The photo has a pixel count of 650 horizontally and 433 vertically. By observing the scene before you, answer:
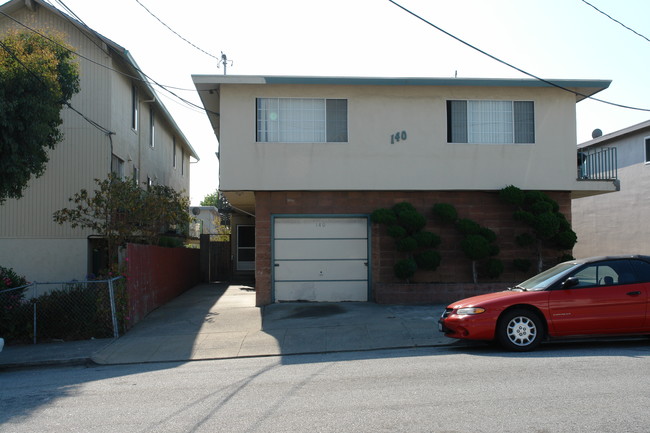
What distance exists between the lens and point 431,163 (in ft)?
50.5

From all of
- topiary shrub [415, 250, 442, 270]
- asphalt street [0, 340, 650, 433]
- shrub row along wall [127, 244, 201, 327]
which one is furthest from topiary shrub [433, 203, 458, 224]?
shrub row along wall [127, 244, 201, 327]

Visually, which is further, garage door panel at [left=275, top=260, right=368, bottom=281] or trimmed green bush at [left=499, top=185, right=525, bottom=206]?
garage door panel at [left=275, top=260, right=368, bottom=281]

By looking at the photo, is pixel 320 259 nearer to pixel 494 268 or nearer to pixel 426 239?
pixel 426 239

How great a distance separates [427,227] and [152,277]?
703cm

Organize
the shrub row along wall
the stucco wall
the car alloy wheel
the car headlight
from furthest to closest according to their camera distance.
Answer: the stucco wall
the shrub row along wall
the car headlight
the car alloy wheel

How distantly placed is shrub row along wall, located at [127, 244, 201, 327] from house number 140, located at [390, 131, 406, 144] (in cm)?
658

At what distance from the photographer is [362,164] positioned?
15.2 meters

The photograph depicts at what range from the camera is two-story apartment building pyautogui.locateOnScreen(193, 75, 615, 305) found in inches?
595

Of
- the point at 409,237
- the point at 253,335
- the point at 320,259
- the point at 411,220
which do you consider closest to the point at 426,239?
the point at 409,237

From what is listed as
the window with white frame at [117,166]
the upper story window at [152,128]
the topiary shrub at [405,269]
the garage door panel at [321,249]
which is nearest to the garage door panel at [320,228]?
the garage door panel at [321,249]

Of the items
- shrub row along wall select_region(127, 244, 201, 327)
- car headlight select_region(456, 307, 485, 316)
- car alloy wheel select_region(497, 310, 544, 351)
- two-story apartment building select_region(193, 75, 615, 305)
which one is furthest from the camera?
two-story apartment building select_region(193, 75, 615, 305)

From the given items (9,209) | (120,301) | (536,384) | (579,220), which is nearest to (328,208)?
(120,301)

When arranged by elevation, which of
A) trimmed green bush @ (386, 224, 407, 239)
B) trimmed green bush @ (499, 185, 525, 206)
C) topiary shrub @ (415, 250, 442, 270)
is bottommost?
topiary shrub @ (415, 250, 442, 270)

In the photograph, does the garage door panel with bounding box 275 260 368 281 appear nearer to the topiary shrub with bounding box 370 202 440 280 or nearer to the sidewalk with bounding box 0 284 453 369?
the sidewalk with bounding box 0 284 453 369
